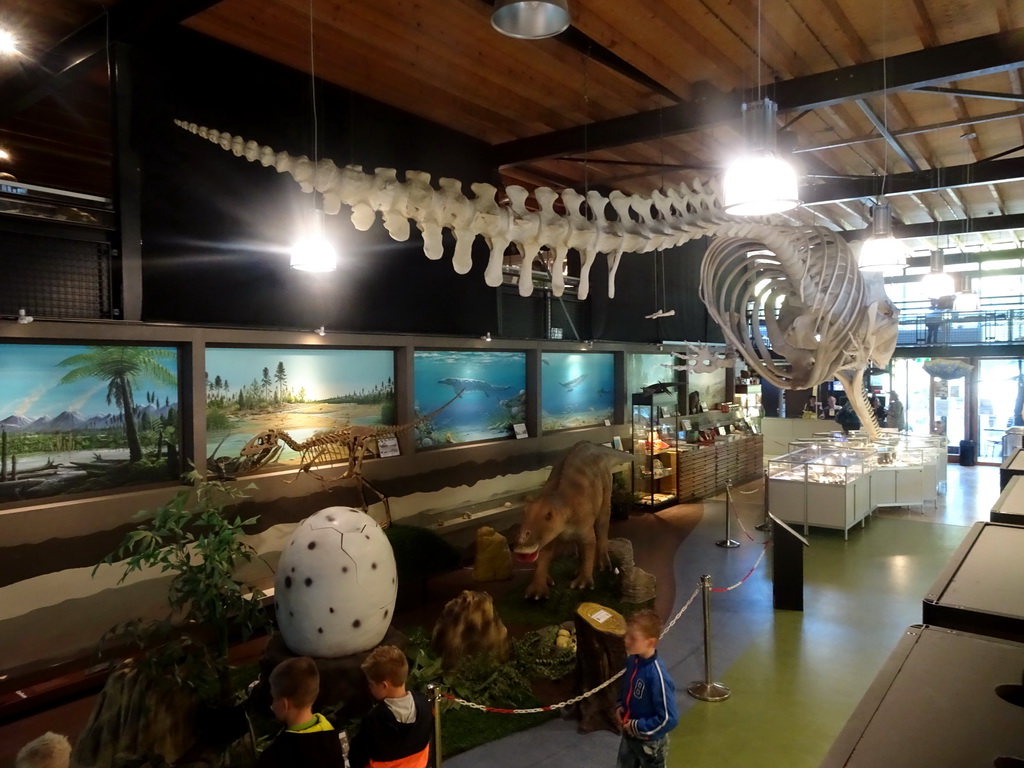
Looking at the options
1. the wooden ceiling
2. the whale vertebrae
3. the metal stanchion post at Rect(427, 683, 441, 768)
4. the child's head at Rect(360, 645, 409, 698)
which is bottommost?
the metal stanchion post at Rect(427, 683, 441, 768)

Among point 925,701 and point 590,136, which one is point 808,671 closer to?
point 925,701

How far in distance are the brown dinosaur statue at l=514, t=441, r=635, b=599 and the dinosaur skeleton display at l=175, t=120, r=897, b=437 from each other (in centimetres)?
219

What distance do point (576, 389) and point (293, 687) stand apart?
7.92 metres

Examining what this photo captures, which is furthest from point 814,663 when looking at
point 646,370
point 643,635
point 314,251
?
point 646,370

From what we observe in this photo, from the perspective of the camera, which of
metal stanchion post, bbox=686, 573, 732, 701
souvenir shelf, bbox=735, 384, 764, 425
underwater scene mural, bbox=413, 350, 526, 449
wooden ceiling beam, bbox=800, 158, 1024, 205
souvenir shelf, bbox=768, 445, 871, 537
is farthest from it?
souvenir shelf, bbox=735, 384, 764, 425

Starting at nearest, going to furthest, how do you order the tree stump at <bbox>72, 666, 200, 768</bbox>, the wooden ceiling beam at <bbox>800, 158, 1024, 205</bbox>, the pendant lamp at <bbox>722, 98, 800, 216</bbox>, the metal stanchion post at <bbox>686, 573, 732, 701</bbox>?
the pendant lamp at <bbox>722, 98, 800, 216</bbox> < the tree stump at <bbox>72, 666, 200, 768</bbox> < the metal stanchion post at <bbox>686, 573, 732, 701</bbox> < the wooden ceiling beam at <bbox>800, 158, 1024, 205</bbox>

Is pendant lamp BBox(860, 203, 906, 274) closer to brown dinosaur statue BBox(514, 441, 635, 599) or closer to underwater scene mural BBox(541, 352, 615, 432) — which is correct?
brown dinosaur statue BBox(514, 441, 635, 599)

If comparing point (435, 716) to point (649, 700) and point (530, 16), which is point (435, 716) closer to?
point (649, 700)

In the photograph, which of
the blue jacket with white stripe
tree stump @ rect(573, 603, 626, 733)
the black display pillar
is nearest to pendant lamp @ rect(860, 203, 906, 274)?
the black display pillar

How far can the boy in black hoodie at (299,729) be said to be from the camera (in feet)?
7.64

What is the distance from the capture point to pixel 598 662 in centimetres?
415

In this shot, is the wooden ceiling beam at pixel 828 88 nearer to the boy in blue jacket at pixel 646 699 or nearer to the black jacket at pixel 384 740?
the boy in blue jacket at pixel 646 699

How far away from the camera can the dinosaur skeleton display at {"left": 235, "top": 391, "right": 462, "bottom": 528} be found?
17.1 feet

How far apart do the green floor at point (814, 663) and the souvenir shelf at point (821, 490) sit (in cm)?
49
